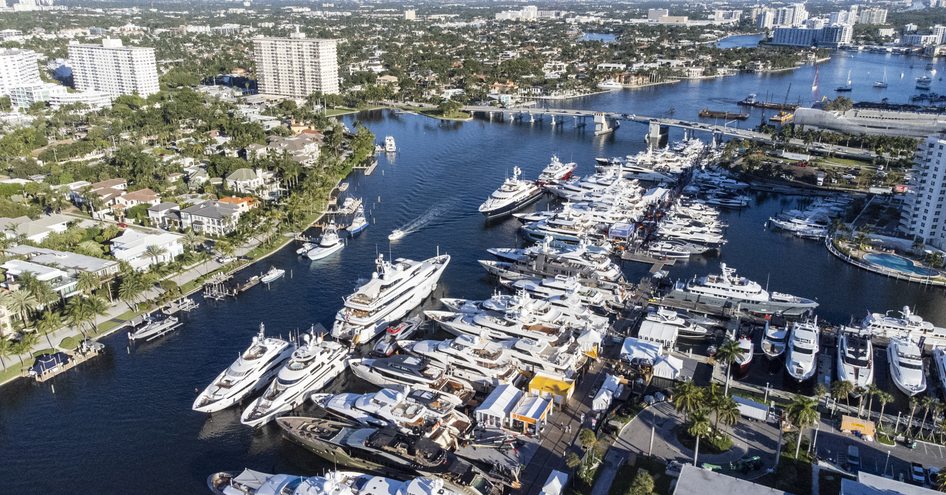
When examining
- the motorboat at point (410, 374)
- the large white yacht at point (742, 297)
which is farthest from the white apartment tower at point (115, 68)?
the large white yacht at point (742, 297)

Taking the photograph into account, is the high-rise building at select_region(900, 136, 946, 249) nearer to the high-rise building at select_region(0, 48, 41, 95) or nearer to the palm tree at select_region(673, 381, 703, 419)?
the palm tree at select_region(673, 381, 703, 419)

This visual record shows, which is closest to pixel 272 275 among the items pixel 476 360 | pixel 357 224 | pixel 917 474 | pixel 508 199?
pixel 357 224

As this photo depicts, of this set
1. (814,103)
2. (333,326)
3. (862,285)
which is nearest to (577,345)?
(333,326)

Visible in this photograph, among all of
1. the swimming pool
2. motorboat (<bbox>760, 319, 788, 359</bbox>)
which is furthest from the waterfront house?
the swimming pool

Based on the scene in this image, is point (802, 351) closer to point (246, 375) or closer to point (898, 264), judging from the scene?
point (898, 264)

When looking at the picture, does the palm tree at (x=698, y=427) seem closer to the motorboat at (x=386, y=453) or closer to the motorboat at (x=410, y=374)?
the motorboat at (x=386, y=453)

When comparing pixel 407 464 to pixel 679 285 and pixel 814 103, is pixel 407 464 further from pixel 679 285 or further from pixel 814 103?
pixel 814 103

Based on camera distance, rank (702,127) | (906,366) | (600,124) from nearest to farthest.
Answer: (906,366) < (702,127) < (600,124)
